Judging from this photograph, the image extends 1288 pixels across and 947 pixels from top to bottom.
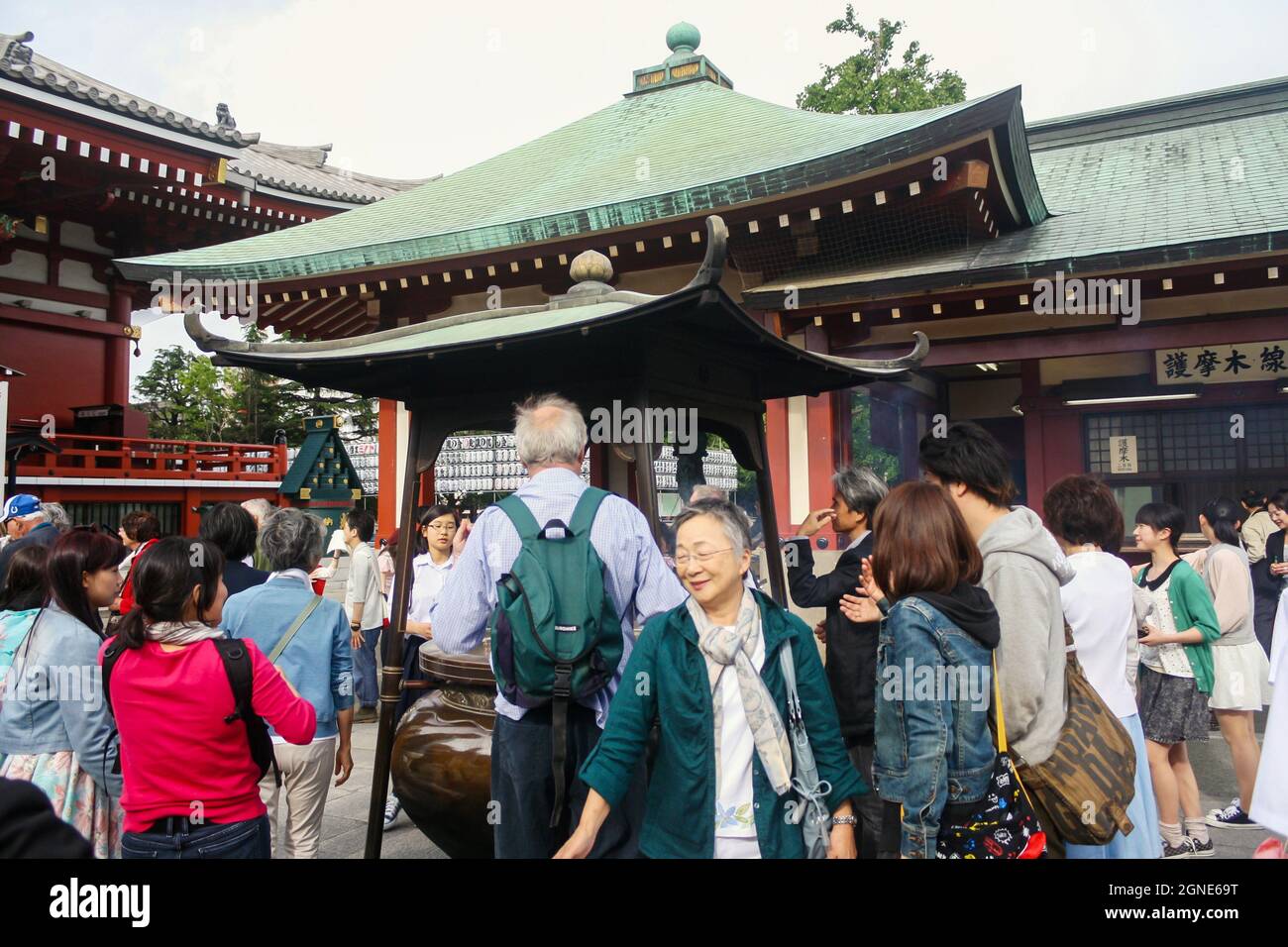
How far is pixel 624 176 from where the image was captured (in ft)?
24.3

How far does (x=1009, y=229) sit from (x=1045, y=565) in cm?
521

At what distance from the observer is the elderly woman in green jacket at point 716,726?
6.83ft

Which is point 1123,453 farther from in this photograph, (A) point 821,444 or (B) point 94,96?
Answer: (B) point 94,96

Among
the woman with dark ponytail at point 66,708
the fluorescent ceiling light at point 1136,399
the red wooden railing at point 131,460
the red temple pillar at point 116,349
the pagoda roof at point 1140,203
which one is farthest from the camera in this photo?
the red temple pillar at point 116,349

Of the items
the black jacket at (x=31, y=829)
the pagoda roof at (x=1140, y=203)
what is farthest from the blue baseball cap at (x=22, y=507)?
the pagoda roof at (x=1140, y=203)

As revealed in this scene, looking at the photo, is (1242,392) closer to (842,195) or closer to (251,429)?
(842,195)

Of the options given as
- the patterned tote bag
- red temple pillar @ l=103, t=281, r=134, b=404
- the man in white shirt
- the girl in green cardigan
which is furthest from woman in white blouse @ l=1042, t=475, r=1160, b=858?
red temple pillar @ l=103, t=281, r=134, b=404

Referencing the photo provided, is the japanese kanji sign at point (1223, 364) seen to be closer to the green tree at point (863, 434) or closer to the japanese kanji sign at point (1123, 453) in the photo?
the japanese kanji sign at point (1123, 453)

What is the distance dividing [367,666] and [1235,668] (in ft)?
18.7

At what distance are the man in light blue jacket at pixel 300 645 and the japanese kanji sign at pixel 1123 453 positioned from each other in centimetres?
735

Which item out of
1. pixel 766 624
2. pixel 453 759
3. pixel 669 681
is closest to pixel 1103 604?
pixel 766 624

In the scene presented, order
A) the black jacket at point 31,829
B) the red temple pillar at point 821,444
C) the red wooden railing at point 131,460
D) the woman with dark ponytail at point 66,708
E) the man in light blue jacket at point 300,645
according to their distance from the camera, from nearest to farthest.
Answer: the black jacket at point 31,829
the woman with dark ponytail at point 66,708
the man in light blue jacket at point 300,645
the red temple pillar at point 821,444
the red wooden railing at point 131,460
